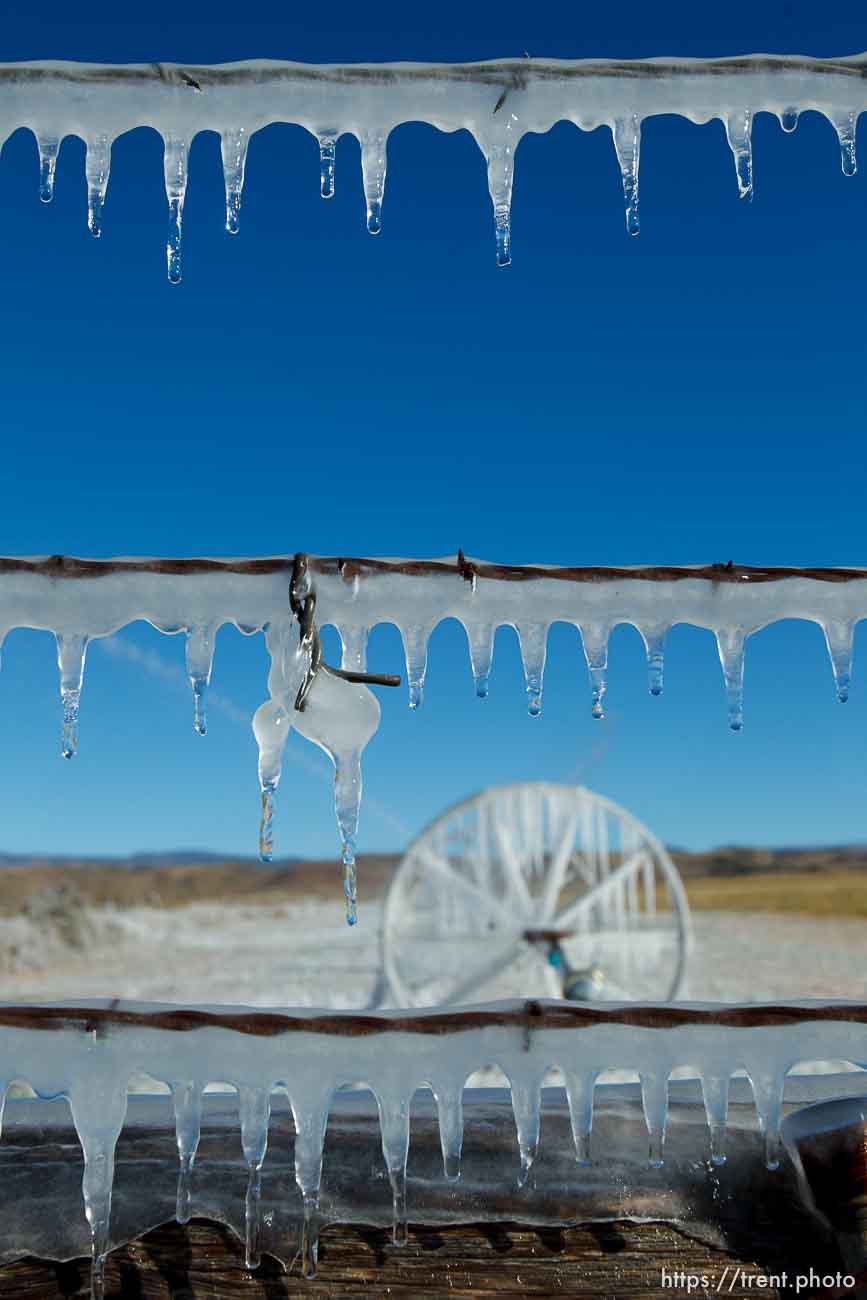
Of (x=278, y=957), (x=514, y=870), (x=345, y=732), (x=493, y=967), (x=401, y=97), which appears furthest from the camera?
(x=278, y=957)

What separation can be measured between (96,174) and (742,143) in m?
1.16

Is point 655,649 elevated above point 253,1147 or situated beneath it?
elevated above

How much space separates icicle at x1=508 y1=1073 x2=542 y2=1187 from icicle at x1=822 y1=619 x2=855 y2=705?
784 mm

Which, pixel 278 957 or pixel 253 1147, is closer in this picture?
pixel 253 1147

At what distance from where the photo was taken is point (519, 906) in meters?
7.42

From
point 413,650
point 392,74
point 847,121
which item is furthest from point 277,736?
point 847,121

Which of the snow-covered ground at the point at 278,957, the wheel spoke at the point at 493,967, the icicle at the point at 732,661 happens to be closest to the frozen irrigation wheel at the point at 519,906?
the wheel spoke at the point at 493,967

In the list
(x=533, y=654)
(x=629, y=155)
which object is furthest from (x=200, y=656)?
(x=629, y=155)

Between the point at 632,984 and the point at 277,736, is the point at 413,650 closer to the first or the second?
the point at 277,736

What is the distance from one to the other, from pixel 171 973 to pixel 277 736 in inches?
938

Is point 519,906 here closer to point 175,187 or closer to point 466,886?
point 466,886

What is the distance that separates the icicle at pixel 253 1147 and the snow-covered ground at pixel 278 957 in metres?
9.74

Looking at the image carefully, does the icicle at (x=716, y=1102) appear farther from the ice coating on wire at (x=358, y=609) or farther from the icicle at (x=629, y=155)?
the icicle at (x=629, y=155)

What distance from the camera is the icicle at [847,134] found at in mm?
1857
